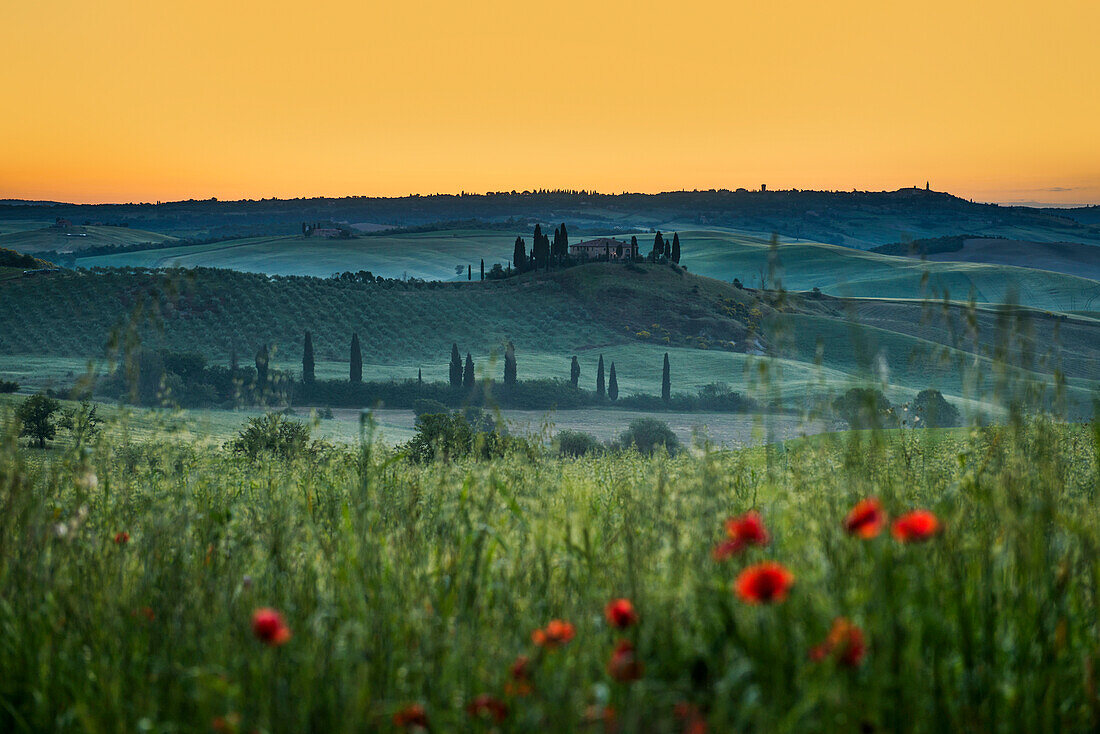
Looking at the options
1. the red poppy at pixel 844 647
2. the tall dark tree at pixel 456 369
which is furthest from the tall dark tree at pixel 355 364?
the red poppy at pixel 844 647

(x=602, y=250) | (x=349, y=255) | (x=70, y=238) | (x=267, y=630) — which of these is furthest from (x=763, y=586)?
(x=70, y=238)

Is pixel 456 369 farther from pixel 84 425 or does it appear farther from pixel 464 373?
pixel 84 425

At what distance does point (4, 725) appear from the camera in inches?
89.4

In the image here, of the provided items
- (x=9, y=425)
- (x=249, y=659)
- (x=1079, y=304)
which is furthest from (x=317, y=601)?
(x=1079, y=304)

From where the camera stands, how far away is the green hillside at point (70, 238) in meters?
167

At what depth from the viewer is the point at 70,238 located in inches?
6772

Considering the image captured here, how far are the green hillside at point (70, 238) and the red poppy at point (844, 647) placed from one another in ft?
613

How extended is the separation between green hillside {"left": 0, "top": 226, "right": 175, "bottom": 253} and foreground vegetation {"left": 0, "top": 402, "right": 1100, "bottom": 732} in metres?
185

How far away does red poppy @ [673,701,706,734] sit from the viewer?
1621 millimetres

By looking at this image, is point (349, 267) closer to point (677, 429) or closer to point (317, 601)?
point (677, 429)

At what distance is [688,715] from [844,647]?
35 cm

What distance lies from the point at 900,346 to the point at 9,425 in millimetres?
70707

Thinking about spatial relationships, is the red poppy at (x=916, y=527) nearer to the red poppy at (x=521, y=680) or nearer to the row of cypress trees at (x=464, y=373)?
the red poppy at (x=521, y=680)

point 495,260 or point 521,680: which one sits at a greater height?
point 521,680
